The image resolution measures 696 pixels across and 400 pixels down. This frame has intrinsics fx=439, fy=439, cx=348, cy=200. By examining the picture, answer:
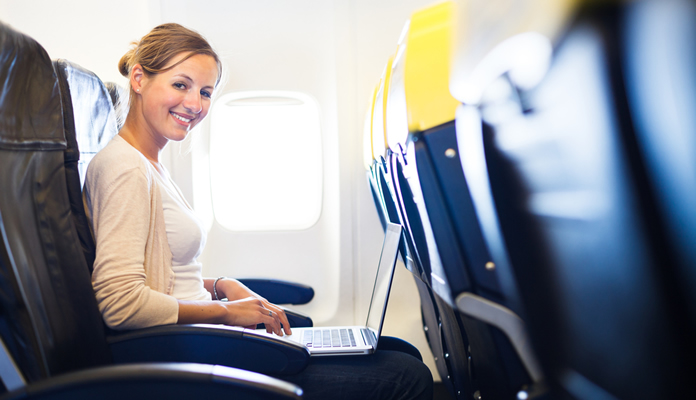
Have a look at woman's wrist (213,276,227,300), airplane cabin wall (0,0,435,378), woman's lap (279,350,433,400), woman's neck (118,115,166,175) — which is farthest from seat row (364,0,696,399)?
airplane cabin wall (0,0,435,378)

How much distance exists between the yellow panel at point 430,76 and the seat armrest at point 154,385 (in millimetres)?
477

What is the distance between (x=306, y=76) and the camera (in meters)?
2.10

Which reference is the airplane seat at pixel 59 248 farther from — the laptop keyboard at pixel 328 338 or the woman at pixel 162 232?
the laptop keyboard at pixel 328 338

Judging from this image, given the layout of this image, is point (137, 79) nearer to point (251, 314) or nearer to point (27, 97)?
point (27, 97)

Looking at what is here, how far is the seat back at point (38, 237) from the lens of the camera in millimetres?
802

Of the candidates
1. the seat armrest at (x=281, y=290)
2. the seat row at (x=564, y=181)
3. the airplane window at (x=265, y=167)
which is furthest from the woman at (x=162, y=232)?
the airplane window at (x=265, y=167)

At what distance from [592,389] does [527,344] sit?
3.6 inches

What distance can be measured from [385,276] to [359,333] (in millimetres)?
230

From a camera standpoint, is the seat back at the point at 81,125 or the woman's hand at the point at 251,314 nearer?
the seat back at the point at 81,125

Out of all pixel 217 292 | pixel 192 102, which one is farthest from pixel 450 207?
pixel 217 292

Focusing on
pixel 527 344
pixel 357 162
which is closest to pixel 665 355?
pixel 527 344

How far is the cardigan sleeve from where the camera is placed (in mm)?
1004

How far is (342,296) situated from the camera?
2.19 metres

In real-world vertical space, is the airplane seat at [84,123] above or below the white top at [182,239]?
above
